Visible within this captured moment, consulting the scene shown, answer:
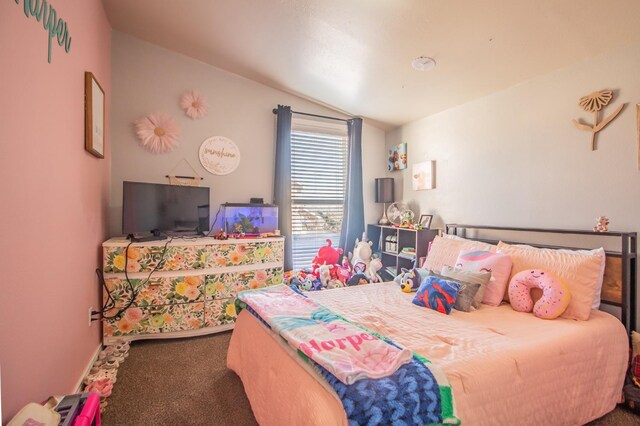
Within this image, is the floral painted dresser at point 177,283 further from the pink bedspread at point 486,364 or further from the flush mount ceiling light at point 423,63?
the flush mount ceiling light at point 423,63

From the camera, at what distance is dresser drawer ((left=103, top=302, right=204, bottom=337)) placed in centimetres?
238

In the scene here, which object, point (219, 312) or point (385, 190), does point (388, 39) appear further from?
point (219, 312)

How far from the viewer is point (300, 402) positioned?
3.65ft

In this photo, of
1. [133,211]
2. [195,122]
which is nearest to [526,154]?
[195,122]

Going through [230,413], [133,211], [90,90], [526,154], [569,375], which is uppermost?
[90,90]

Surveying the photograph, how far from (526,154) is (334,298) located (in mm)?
1887

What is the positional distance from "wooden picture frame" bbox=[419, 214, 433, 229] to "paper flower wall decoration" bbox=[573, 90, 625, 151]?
56.7 inches

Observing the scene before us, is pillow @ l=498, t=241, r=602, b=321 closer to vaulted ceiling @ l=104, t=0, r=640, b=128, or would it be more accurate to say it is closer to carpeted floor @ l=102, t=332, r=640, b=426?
carpeted floor @ l=102, t=332, r=640, b=426

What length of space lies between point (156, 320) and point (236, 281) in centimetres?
69

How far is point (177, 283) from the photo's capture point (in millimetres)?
2508

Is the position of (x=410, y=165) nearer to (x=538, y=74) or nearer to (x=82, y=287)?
(x=538, y=74)

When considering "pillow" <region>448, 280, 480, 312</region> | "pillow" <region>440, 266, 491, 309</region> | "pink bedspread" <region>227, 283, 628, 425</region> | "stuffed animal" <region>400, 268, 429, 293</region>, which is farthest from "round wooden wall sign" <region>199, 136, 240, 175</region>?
"pillow" <region>448, 280, 480, 312</region>

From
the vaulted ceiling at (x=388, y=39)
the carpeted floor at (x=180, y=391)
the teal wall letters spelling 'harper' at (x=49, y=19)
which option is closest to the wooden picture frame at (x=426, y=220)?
the vaulted ceiling at (x=388, y=39)

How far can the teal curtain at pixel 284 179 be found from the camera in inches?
131
